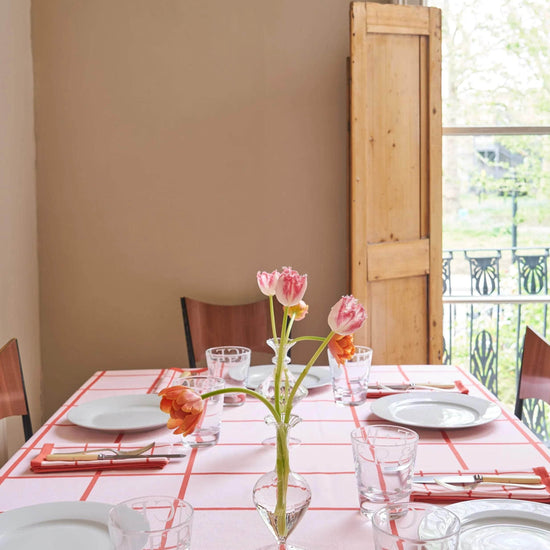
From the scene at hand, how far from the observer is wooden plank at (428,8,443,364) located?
274 centimetres

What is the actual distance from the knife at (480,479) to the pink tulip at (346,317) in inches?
14.0

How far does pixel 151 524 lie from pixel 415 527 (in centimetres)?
34

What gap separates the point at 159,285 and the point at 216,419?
5.58 ft

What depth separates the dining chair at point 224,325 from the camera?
109 inches

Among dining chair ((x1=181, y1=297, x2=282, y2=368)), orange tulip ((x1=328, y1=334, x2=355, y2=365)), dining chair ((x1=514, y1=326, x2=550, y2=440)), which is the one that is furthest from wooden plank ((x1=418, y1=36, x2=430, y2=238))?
orange tulip ((x1=328, y1=334, x2=355, y2=365))

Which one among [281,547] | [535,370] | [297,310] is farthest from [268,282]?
[535,370]

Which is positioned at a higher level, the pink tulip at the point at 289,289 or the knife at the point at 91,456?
the pink tulip at the point at 289,289

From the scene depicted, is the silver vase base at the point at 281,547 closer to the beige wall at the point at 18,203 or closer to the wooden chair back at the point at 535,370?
the wooden chair back at the point at 535,370

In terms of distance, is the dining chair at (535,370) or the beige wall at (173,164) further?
the beige wall at (173,164)

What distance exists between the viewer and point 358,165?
272cm

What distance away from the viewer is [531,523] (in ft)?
3.34

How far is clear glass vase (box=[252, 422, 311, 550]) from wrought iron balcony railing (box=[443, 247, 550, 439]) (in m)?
2.32

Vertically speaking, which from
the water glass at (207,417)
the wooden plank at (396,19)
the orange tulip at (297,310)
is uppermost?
the wooden plank at (396,19)

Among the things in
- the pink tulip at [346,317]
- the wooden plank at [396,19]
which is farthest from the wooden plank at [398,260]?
the pink tulip at [346,317]
